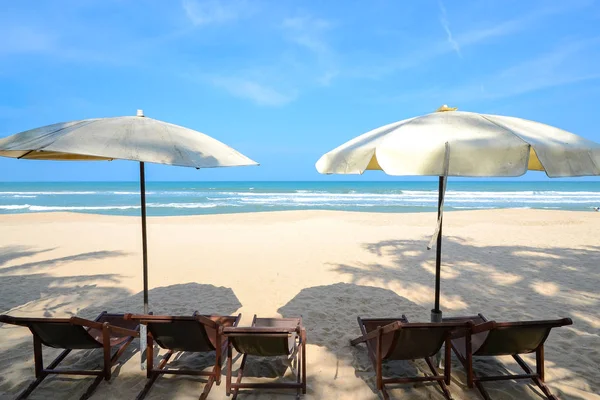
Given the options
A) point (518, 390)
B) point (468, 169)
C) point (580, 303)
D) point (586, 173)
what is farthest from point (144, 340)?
point (580, 303)

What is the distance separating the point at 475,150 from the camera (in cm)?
217

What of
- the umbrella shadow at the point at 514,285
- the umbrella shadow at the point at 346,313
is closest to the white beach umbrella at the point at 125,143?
the umbrella shadow at the point at 346,313

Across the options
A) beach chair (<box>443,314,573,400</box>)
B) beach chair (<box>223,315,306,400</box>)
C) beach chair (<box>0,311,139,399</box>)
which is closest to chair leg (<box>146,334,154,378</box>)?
beach chair (<box>0,311,139,399</box>)

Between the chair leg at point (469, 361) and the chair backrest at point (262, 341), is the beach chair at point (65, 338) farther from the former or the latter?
the chair leg at point (469, 361)

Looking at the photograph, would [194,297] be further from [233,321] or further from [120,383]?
[120,383]

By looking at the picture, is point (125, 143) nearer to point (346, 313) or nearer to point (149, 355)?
point (149, 355)

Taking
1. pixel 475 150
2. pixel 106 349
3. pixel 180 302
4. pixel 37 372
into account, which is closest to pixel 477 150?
pixel 475 150

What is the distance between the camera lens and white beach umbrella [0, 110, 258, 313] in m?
2.33

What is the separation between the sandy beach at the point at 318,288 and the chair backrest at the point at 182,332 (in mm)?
413

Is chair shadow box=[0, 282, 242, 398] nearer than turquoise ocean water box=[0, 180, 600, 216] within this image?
Yes

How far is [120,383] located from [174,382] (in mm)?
472

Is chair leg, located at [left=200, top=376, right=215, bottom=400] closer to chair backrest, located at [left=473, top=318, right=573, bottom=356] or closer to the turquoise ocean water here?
chair backrest, located at [left=473, top=318, right=573, bottom=356]

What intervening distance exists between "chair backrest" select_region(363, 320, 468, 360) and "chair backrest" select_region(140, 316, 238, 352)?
1388 mm

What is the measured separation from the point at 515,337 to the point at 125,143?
3.34 metres
